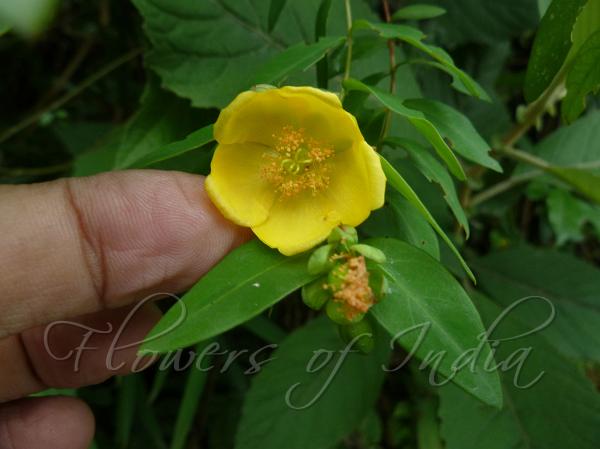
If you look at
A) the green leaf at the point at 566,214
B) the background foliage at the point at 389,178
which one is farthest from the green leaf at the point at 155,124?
the green leaf at the point at 566,214

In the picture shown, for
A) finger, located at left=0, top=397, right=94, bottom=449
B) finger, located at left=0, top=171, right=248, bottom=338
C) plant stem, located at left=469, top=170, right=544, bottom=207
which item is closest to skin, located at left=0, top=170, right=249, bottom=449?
finger, located at left=0, top=171, right=248, bottom=338

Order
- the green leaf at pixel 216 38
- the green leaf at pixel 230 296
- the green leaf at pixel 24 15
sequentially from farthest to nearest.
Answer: the green leaf at pixel 216 38, the green leaf at pixel 230 296, the green leaf at pixel 24 15

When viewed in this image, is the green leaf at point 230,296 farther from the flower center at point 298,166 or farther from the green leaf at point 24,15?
the green leaf at point 24,15

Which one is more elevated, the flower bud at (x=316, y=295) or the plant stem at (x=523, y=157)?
the flower bud at (x=316, y=295)

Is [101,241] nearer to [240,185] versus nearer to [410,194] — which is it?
[240,185]

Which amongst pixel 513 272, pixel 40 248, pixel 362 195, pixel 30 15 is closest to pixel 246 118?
pixel 362 195

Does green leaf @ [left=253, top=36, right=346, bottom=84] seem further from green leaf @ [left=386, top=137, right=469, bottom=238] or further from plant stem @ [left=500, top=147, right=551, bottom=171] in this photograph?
plant stem @ [left=500, top=147, right=551, bottom=171]

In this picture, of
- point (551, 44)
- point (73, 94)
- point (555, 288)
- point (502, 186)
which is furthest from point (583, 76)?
point (73, 94)
